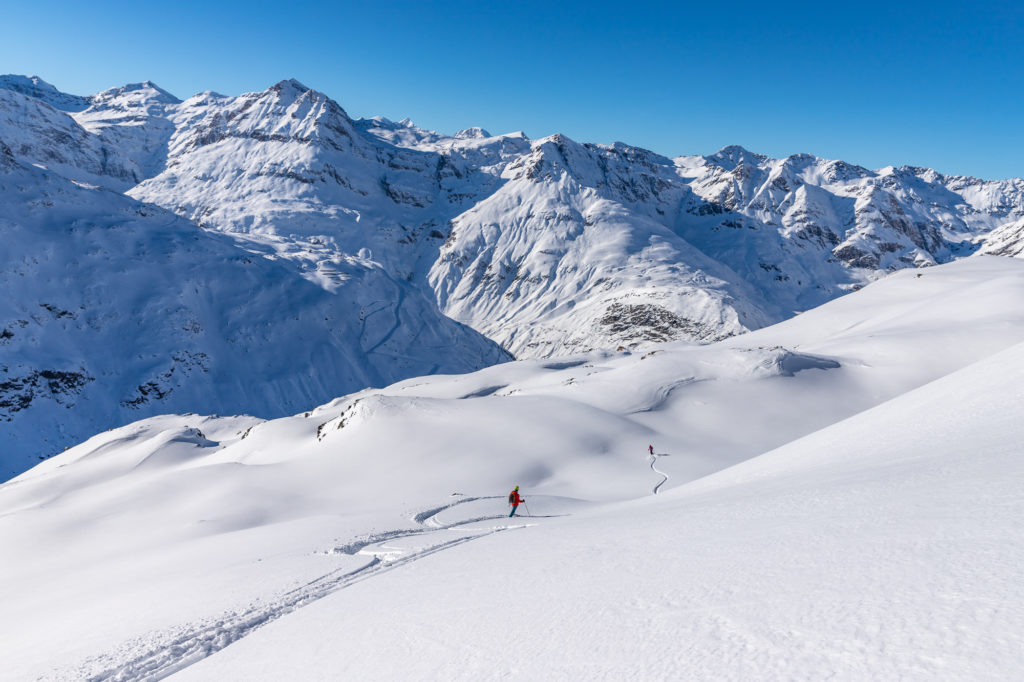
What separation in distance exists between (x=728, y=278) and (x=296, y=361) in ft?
441

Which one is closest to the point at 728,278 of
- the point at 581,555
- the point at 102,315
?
the point at 102,315

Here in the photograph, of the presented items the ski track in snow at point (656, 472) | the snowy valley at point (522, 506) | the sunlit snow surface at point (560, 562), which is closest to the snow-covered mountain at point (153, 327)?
the snowy valley at point (522, 506)

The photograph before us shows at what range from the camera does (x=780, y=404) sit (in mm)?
38625

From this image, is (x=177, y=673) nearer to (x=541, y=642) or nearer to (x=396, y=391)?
(x=541, y=642)

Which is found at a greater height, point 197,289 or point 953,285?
point 197,289

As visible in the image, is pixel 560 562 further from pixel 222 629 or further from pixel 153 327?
pixel 153 327

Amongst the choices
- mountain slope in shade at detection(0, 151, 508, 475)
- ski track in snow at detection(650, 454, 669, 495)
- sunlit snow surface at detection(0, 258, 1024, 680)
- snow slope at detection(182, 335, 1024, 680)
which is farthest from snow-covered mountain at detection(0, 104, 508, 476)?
snow slope at detection(182, 335, 1024, 680)

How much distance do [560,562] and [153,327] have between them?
102707 mm

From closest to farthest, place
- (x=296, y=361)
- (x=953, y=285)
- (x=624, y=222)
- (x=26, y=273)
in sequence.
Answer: (x=953, y=285) → (x=26, y=273) → (x=296, y=361) → (x=624, y=222)

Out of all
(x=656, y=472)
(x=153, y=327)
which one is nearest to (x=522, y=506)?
(x=656, y=472)

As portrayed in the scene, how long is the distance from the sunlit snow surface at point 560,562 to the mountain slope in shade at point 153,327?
60.1 meters

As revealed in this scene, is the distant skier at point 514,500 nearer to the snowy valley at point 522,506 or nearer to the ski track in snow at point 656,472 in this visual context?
the snowy valley at point 522,506

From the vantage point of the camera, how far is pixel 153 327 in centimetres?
9344

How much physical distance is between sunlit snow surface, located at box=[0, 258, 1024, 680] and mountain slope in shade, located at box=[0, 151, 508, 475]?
60057 millimetres
